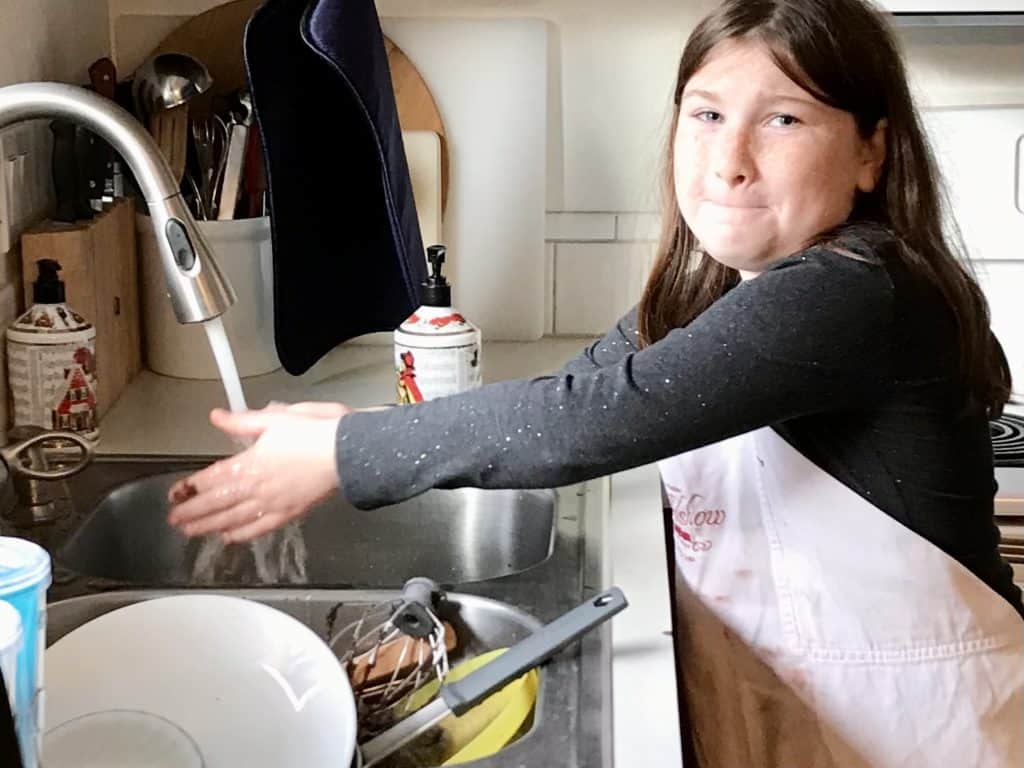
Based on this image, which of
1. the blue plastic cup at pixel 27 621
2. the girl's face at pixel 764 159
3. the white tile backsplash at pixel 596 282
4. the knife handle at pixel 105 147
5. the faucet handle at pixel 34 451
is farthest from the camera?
the white tile backsplash at pixel 596 282

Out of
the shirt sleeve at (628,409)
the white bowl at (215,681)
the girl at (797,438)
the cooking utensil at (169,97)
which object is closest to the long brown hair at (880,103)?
the girl at (797,438)

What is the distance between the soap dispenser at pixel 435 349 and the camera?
1.30 metres

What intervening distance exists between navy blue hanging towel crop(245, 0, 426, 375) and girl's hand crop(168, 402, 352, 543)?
20.4 inches

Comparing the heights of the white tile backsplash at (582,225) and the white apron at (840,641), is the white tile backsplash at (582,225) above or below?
above

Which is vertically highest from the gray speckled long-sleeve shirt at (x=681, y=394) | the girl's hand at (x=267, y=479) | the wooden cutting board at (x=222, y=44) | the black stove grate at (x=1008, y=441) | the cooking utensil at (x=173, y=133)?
the wooden cutting board at (x=222, y=44)

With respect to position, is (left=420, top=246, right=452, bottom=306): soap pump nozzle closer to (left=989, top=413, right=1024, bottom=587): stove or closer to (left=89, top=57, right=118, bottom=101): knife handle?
(left=89, top=57, right=118, bottom=101): knife handle

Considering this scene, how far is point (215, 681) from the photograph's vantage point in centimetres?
84

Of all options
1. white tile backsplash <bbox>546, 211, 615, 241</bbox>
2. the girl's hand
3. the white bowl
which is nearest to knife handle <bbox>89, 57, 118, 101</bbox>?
white tile backsplash <bbox>546, 211, 615, 241</bbox>

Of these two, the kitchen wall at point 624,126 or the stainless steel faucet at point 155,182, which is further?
the kitchen wall at point 624,126

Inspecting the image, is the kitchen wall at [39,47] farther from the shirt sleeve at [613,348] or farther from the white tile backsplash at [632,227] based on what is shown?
the white tile backsplash at [632,227]

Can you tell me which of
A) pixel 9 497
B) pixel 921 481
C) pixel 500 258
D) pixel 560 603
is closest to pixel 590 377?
pixel 560 603

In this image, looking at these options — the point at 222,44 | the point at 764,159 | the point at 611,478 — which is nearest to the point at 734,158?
the point at 764,159

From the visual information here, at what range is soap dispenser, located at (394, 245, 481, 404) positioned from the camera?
4.28 feet

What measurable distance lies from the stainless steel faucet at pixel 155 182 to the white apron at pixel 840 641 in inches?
17.6
